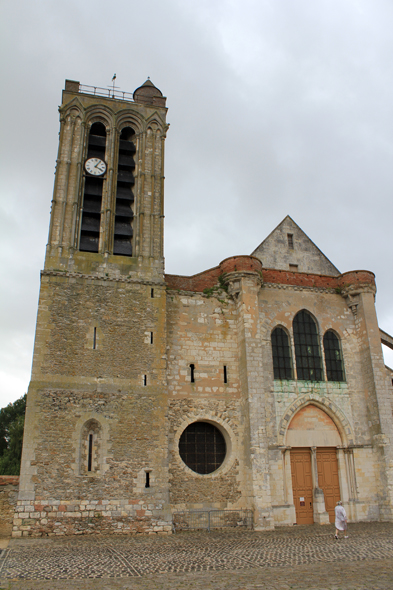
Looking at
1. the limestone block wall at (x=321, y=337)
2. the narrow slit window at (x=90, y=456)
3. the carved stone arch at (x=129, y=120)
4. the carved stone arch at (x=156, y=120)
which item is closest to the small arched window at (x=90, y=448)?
the narrow slit window at (x=90, y=456)

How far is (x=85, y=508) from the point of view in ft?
44.9

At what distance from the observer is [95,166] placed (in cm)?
1873

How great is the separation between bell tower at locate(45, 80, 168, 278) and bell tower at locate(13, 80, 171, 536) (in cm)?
4

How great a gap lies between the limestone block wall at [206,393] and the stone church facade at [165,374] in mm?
50

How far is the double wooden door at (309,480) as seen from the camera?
16328mm

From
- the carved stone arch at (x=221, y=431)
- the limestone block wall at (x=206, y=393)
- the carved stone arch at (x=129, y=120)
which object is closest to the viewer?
the limestone block wall at (x=206, y=393)

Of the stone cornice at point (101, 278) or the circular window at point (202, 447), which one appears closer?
the circular window at point (202, 447)

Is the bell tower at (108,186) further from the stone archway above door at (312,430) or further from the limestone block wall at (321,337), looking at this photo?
the stone archway above door at (312,430)

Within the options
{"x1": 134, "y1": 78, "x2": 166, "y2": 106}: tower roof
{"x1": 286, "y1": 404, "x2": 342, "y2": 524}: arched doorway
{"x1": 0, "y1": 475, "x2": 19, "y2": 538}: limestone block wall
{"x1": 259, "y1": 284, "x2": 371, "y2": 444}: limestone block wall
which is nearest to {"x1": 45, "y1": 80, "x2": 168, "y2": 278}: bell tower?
{"x1": 134, "y1": 78, "x2": 166, "y2": 106}: tower roof

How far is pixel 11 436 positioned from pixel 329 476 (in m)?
29.0

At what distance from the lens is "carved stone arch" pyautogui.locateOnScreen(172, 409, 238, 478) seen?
15734 millimetres

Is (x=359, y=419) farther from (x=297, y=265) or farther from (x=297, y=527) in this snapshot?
(x=297, y=265)

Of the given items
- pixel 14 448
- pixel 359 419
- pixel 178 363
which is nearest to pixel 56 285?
pixel 178 363

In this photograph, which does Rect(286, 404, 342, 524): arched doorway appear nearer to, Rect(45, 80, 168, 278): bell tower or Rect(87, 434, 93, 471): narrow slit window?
Rect(87, 434, 93, 471): narrow slit window
